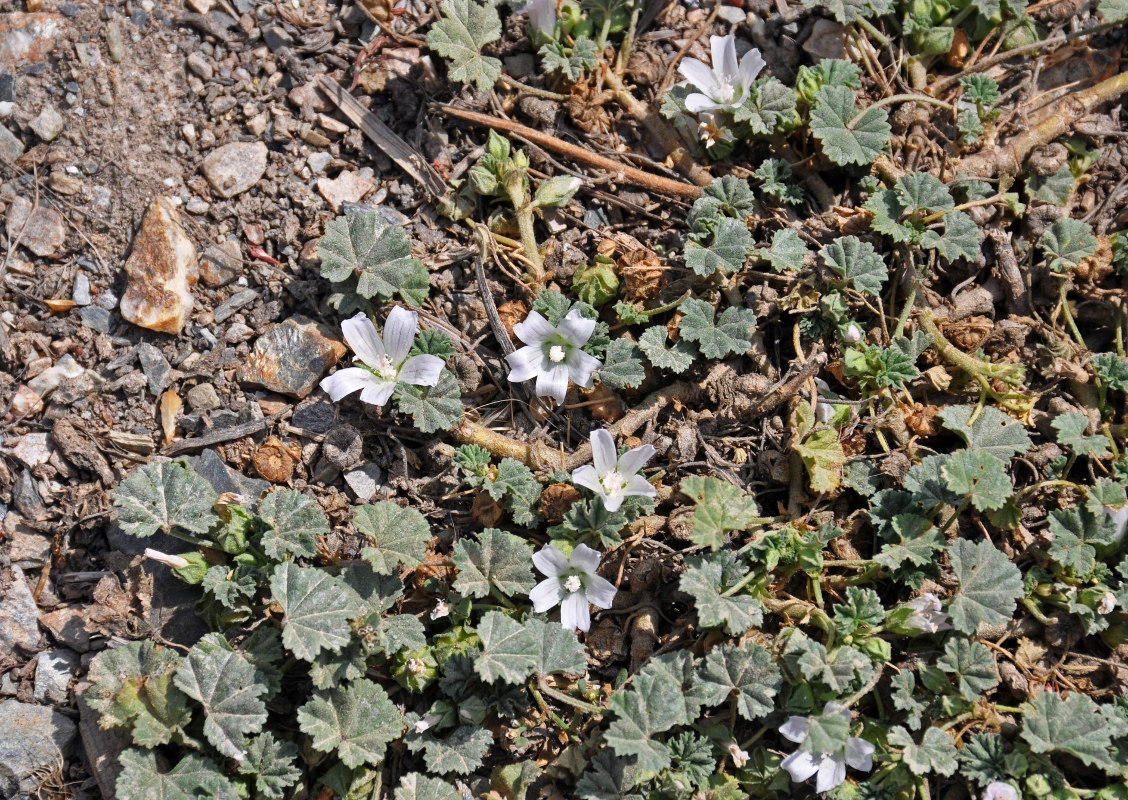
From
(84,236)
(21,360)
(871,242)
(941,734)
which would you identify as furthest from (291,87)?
(941,734)

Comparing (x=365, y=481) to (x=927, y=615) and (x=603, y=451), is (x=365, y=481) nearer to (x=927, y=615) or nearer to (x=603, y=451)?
(x=603, y=451)

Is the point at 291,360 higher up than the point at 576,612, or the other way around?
the point at 291,360

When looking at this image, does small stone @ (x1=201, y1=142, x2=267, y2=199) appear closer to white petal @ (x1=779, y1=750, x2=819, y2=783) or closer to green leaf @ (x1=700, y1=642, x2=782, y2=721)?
green leaf @ (x1=700, y1=642, x2=782, y2=721)

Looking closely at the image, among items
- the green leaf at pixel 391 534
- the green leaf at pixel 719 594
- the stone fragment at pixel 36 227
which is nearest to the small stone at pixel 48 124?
the stone fragment at pixel 36 227

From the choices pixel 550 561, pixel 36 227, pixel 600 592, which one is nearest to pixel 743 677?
pixel 600 592

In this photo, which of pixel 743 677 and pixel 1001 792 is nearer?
pixel 1001 792

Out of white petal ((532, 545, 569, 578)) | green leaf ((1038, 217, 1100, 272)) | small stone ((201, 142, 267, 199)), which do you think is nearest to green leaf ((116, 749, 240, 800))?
white petal ((532, 545, 569, 578))

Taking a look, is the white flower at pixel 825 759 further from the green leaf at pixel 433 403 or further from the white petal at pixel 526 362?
the green leaf at pixel 433 403
